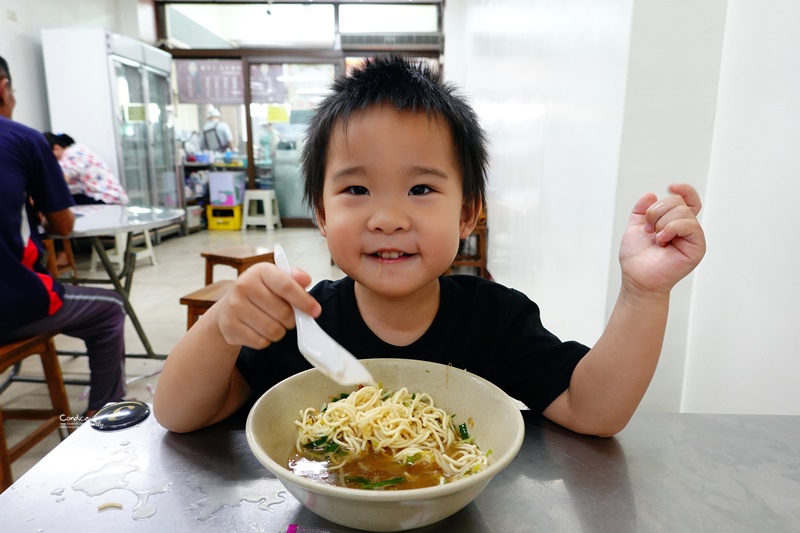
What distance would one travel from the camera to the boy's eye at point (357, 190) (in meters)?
0.89

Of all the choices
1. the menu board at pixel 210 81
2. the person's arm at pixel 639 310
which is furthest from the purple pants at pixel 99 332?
the menu board at pixel 210 81

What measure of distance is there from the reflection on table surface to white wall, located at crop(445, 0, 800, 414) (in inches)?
82.3

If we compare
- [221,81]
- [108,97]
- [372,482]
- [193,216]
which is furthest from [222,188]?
[372,482]

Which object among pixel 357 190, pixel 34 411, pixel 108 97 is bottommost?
pixel 34 411

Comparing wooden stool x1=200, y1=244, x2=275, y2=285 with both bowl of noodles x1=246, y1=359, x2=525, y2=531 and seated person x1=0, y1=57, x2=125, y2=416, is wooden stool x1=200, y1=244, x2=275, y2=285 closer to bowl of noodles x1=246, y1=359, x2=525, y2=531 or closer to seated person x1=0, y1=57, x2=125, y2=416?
seated person x1=0, y1=57, x2=125, y2=416

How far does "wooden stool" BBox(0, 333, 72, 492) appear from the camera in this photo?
5.81 ft

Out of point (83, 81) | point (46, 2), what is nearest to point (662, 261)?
point (83, 81)

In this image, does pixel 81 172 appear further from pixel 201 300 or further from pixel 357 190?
pixel 357 190

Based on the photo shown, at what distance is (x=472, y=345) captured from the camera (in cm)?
104

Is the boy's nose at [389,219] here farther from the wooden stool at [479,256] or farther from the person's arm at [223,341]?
the wooden stool at [479,256]

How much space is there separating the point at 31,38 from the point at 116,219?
4596 mm

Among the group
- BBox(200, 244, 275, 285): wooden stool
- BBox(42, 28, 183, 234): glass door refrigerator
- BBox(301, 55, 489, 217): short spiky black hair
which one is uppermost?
BBox(42, 28, 183, 234): glass door refrigerator

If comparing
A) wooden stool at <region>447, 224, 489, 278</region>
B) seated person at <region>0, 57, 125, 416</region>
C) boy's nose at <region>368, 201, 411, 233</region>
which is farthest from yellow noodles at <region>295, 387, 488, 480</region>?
wooden stool at <region>447, 224, 489, 278</region>

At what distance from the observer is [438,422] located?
2.55 ft
